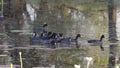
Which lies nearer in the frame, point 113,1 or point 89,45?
point 89,45

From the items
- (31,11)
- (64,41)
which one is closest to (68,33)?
(64,41)

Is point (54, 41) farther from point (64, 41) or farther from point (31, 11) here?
point (31, 11)

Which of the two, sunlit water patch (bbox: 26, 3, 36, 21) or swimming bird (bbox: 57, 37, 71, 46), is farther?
sunlit water patch (bbox: 26, 3, 36, 21)

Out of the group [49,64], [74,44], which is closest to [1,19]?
[74,44]

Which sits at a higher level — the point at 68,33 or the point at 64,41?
the point at 68,33

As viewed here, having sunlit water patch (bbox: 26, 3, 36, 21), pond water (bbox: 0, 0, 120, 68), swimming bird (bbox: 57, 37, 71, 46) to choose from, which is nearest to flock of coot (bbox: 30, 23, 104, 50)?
swimming bird (bbox: 57, 37, 71, 46)

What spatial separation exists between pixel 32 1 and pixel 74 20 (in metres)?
9.38

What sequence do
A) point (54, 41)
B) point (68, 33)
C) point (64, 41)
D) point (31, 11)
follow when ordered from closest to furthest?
point (54, 41) < point (64, 41) < point (68, 33) < point (31, 11)

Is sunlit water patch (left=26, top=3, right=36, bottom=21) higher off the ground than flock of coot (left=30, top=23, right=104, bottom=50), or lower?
higher

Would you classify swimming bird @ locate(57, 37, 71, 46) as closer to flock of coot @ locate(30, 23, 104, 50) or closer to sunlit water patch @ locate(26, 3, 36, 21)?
flock of coot @ locate(30, 23, 104, 50)

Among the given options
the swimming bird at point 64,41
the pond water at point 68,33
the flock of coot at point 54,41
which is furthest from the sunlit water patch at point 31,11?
the swimming bird at point 64,41

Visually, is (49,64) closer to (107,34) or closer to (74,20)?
(107,34)

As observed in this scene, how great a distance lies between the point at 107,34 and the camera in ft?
50.7

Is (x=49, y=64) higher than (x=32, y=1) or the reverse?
the reverse
